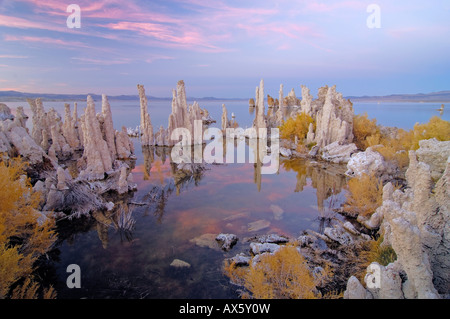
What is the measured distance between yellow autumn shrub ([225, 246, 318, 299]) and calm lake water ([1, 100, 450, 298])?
1.74 metres

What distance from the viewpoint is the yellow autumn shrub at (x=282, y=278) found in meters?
7.19

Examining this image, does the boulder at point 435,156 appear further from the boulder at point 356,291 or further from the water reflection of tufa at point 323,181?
the boulder at point 356,291

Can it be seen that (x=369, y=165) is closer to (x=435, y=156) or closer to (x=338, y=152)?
(x=338, y=152)

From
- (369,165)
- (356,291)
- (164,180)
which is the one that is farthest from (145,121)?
(356,291)

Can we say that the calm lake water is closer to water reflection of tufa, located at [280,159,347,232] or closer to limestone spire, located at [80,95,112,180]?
water reflection of tufa, located at [280,159,347,232]

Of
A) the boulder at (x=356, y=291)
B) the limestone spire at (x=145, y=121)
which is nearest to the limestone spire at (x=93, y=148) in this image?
the limestone spire at (x=145, y=121)

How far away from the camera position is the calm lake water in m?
9.33

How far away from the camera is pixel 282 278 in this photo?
25.6ft

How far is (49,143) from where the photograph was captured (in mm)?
28438

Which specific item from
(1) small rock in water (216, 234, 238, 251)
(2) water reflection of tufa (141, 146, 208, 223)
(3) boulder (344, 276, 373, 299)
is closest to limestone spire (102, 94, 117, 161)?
(2) water reflection of tufa (141, 146, 208, 223)

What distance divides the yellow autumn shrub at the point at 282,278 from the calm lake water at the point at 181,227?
5.71ft

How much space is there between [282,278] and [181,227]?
7.10 meters
